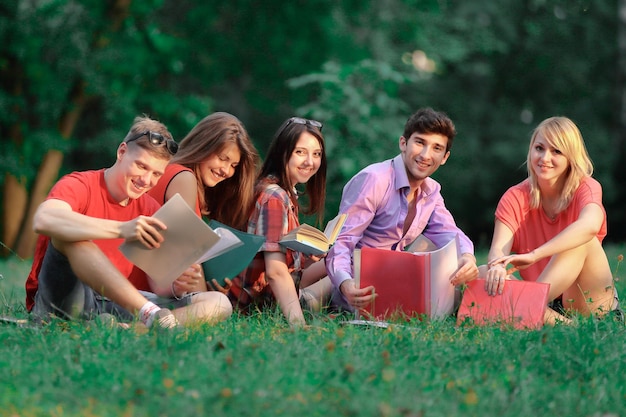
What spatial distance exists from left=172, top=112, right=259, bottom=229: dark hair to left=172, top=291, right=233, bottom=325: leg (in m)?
0.66

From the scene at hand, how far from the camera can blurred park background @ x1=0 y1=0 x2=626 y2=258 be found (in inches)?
474

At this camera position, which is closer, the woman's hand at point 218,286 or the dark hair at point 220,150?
the woman's hand at point 218,286

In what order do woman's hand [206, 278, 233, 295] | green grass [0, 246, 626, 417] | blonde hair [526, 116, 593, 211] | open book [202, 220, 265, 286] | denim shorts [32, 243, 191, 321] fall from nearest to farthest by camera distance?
green grass [0, 246, 626, 417], denim shorts [32, 243, 191, 321], open book [202, 220, 265, 286], woman's hand [206, 278, 233, 295], blonde hair [526, 116, 593, 211]

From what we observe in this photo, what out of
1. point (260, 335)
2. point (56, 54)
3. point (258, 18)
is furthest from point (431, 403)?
point (258, 18)

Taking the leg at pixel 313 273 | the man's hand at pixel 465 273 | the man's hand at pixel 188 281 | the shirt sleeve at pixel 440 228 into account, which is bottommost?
the leg at pixel 313 273

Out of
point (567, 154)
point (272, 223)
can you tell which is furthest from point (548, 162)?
point (272, 223)

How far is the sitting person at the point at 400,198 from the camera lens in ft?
16.5

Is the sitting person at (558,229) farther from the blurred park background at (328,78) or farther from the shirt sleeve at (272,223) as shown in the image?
the blurred park background at (328,78)

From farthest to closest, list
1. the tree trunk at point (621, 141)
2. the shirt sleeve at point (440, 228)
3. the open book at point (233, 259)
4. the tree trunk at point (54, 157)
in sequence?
the tree trunk at point (621, 141) → the tree trunk at point (54, 157) → the shirt sleeve at point (440, 228) → the open book at point (233, 259)

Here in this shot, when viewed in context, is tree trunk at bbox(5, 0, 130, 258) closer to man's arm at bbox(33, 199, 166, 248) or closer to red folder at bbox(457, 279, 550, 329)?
man's arm at bbox(33, 199, 166, 248)

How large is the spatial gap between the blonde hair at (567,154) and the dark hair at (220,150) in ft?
5.37

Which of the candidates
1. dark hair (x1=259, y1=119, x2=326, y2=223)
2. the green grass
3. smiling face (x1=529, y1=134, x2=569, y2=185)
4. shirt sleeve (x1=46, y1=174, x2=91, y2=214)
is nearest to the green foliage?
dark hair (x1=259, y1=119, x2=326, y2=223)

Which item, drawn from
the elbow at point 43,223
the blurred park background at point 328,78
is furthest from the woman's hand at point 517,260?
the blurred park background at point 328,78

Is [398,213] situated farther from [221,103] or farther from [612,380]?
[221,103]
